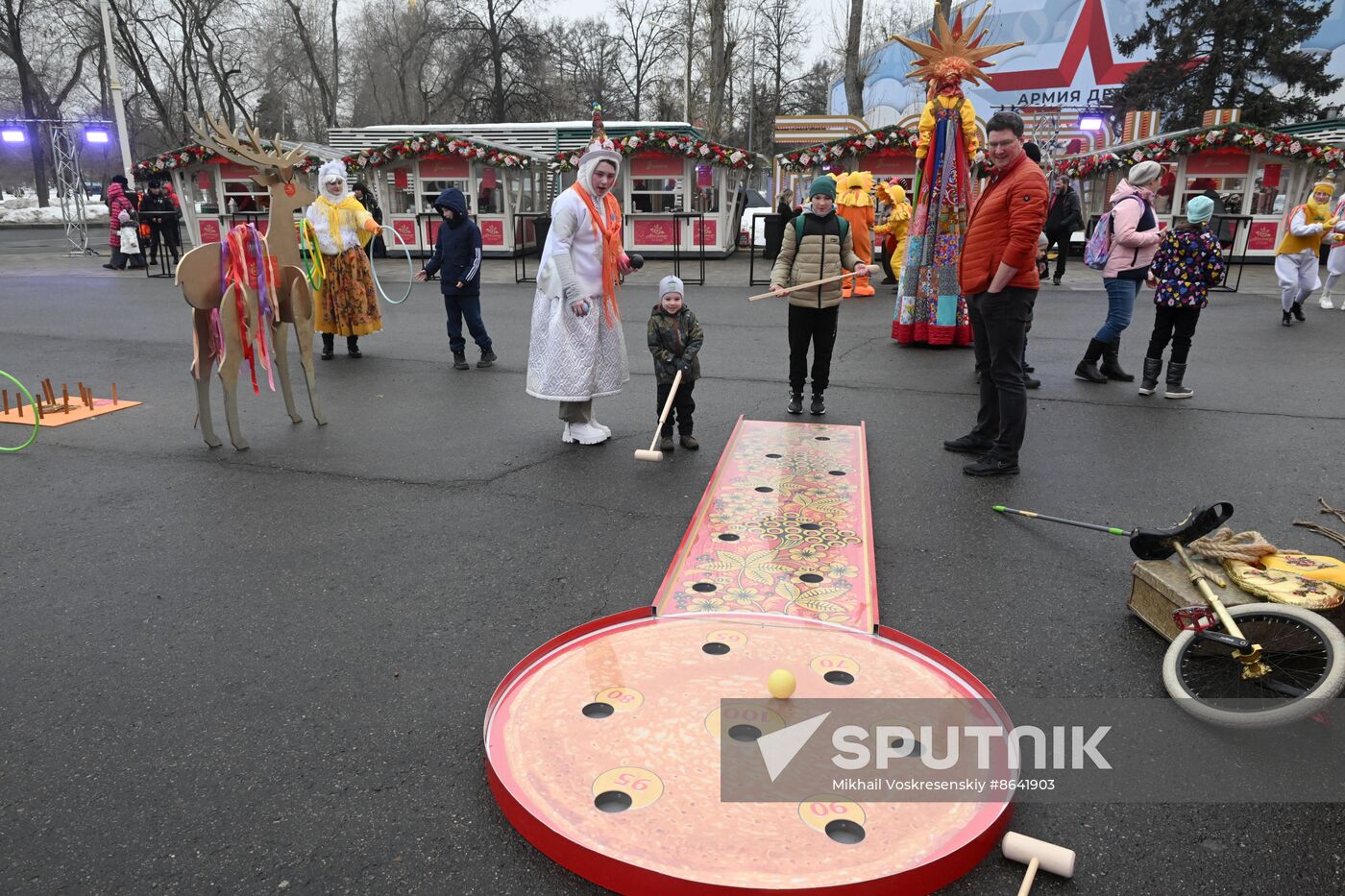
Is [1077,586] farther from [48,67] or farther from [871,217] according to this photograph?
[48,67]

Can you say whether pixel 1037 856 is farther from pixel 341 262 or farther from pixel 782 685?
pixel 341 262

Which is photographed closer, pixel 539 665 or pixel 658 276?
pixel 539 665

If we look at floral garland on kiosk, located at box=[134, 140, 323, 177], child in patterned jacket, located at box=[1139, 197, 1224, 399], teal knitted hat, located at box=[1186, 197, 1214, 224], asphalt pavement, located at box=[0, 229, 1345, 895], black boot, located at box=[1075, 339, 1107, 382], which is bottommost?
asphalt pavement, located at box=[0, 229, 1345, 895]

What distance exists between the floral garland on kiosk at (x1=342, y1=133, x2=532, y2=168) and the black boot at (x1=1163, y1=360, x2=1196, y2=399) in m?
15.3

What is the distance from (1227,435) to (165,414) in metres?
7.68

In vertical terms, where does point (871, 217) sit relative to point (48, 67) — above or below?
below

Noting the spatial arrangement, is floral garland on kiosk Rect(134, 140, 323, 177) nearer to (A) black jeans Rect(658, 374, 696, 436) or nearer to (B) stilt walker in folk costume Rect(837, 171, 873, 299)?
(B) stilt walker in folk costume Rect(837, 171, 873, 299)

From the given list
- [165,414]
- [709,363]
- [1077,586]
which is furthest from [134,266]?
[1077,586]

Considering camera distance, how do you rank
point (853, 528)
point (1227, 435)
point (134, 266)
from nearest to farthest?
point (853, 528) → point (1227, 435) → point (134, 266)

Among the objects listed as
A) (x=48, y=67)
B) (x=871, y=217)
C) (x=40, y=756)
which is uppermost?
(x=48, y=67)

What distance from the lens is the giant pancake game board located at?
2094 mm

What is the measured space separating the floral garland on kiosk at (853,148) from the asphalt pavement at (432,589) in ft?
35.8

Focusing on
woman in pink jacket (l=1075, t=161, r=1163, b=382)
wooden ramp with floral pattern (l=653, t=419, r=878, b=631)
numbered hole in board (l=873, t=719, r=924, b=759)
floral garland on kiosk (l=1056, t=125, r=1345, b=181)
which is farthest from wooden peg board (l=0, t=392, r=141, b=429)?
floral garland on kiosk (l=1056, t=125, r=1345, b=181)

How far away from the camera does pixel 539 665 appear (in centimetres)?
294
